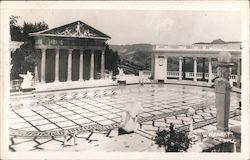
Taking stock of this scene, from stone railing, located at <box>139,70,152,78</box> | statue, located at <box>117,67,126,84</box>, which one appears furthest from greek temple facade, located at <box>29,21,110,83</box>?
stone railing, located at <box>139,70,152,78</box>

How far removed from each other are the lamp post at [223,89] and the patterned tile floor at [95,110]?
23cm

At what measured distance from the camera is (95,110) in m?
2.98

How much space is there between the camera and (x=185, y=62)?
3.54 metres

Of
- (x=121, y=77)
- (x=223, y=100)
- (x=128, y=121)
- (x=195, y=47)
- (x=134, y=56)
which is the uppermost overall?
(x=195, y=47)

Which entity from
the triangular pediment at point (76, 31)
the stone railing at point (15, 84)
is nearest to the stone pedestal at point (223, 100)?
the triangular pediment at point (76, 31)

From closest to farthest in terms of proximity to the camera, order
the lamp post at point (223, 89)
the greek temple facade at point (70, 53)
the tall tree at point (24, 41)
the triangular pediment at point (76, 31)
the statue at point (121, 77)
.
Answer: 1. the lamp post at point (223, 89)
2. the tall tree at point (24, 41)
3. the triangular pediment at point (76, 31)
4. the greek temple facade at point (70, 53)
5. the statue at point (121, 77)

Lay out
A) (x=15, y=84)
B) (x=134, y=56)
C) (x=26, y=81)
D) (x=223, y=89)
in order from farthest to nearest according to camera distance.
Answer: (x=134, y=56), (x=26, y=81), (x=15, y=84), (x=223, y=89)

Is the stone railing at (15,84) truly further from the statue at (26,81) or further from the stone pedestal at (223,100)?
the stone pedestal at (223,100)

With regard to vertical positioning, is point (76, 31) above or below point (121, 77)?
above

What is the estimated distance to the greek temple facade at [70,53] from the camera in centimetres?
283

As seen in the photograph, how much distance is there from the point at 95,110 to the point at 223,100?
1403 mm

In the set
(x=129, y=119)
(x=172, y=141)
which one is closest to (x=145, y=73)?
(x=129, y=119)

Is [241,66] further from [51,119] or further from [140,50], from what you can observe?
[51,119]

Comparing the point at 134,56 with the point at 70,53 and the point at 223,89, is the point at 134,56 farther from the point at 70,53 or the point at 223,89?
the point at 223,89
